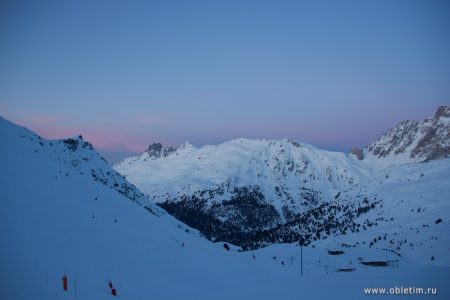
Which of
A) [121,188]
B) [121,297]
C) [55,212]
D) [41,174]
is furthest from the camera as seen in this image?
[121,188]

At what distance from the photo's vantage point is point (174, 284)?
25.9 m

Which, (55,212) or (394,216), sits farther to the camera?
(394,216)

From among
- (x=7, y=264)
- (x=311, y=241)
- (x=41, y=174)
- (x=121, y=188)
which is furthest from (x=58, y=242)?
(x=311, y=241)

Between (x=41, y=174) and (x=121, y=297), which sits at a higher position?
(x=41, y=174)

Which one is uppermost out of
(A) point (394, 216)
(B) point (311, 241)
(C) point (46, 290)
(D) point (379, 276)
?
(C) point (46, 290)

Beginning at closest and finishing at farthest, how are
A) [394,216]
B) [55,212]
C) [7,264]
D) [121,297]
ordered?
[121,297], [7,264], [55,212], [394,216]

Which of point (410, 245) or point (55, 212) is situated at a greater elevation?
point (55, 212)

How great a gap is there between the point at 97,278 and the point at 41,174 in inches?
1810

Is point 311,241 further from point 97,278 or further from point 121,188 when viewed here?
point 97,278

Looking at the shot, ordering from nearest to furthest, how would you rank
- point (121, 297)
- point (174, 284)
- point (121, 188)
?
point (121, 297), point (174, 284), point (121, 188)

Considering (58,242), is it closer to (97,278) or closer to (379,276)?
(97,278)

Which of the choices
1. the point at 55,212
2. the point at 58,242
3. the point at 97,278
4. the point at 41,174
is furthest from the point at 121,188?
the point at 97,278

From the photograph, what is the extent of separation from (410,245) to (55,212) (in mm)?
108390

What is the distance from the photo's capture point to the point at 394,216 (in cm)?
17662
